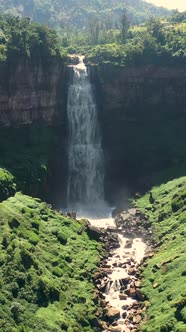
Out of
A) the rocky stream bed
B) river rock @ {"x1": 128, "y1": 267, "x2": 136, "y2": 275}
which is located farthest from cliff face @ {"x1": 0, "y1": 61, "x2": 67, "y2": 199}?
river rock @ {"x1": 128, "y1": 267, "x2": 136, "y2": 275}

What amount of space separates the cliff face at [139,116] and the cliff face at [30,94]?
31.0 feet

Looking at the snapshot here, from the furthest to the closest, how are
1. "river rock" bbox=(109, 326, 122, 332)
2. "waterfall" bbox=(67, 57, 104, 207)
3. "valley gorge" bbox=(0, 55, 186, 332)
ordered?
"waterfall" bbox=(67, 57, 104, 207) → "valley gorge" bbox=(0, 55, 186, 332) → "river rock" bbox=(109, 326, 122, 332)

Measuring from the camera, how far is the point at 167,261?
196 ft

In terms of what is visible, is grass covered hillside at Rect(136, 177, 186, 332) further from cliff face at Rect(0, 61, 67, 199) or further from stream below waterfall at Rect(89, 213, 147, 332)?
cliff face at Rect(0, 61, 67, 199)

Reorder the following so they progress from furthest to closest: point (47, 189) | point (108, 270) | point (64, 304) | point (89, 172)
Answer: point (89, 172), point (47, 189), point (108, 270), point (64, 304)

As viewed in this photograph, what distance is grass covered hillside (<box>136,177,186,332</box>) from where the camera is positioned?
48.8 meters

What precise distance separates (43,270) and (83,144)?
44554 millimetres

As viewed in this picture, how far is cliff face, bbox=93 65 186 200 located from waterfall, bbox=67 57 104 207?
190cm

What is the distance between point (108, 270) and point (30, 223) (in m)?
11.7

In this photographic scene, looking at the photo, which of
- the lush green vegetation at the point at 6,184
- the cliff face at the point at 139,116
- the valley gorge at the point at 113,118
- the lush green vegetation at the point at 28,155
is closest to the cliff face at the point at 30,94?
the valley gorge at the point at 113,118

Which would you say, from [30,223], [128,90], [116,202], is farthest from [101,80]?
[30,223]

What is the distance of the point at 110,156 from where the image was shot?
97.9 m

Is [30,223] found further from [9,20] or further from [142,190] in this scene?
[9,20]

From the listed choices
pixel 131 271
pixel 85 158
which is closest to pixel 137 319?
pixel 131 271
